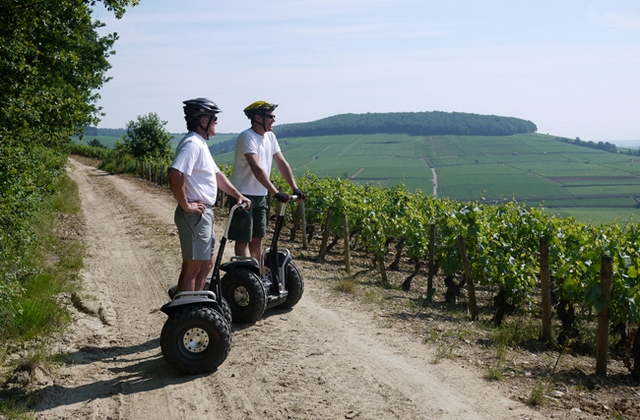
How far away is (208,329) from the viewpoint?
16.4 feet

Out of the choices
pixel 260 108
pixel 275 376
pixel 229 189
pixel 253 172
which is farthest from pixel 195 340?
pixel 260 108

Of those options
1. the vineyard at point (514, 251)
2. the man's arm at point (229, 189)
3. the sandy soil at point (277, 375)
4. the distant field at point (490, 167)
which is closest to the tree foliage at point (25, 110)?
the sandy soil at point (277, 375)

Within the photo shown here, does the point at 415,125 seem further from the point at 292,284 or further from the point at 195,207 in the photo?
the point at 195,207

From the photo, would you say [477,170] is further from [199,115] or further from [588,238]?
[199,115]

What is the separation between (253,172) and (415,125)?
122 m

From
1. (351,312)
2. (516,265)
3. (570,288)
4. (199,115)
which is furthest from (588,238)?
(199,115)

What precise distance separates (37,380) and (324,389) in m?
2.29

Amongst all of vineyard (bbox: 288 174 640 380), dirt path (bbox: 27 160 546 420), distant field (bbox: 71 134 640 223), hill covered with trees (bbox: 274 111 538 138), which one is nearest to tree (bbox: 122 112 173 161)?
distant field (bbox: 71 134 640 223)

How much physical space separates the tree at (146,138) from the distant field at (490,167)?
65.8 ft

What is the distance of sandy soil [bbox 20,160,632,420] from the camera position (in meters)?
4.46

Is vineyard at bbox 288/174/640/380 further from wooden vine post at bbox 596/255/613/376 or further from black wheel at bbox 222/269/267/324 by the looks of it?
black wheel at bbox 222/269/267/324

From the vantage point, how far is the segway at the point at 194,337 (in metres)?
4.95

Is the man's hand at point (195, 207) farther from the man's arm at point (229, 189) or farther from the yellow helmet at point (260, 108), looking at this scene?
the yellow helmet at point (260, 108)

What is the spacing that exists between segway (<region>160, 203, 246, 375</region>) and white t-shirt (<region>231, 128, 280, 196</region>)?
5.18 ft
